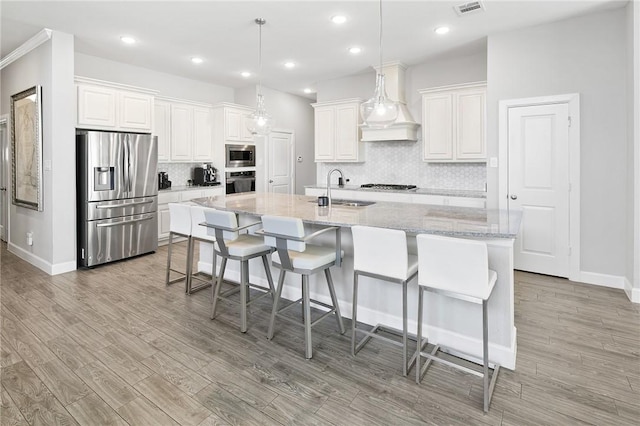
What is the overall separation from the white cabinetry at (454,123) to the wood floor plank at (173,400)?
463cm

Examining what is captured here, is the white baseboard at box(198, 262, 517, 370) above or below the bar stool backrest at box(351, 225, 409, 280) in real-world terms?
below

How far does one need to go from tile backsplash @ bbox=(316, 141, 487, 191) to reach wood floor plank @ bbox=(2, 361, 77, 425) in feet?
17.3

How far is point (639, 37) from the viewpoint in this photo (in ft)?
11.1

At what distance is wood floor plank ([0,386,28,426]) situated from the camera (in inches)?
75.8

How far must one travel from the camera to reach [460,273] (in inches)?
82.7

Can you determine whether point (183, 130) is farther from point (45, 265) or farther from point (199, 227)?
point (199, 227)

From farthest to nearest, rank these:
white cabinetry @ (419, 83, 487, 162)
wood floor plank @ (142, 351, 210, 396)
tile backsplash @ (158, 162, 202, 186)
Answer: tile backsplash @ (158, 162, 202, 186) → white cabinetry @ (419, 83, 487, 162) → wood floor plank @ (142, 351, 210, 396)

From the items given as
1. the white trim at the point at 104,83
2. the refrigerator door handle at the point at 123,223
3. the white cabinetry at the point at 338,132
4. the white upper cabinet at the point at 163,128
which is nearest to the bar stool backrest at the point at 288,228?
the refrigerator door handle at the point at 123,223

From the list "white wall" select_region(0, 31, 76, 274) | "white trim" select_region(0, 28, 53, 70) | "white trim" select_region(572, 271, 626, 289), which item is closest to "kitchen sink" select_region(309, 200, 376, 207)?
"white trim" select_region(572, 271, 626, 289)

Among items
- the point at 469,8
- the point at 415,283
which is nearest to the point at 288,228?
the point at 415,283

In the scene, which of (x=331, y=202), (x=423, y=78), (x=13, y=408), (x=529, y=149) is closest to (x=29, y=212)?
(x=13, y=408)

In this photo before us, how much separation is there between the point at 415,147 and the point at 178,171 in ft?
14.1

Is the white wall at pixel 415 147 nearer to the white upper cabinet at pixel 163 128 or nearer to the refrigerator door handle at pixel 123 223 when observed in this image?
the white upper cabinet at pixel 163 128

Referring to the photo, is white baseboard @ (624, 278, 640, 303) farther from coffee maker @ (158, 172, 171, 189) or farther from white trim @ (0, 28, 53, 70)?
white trim @ (0, 28, 53, 70)
